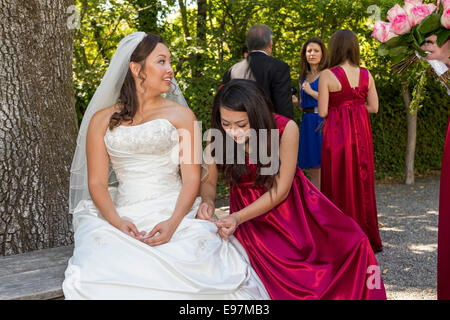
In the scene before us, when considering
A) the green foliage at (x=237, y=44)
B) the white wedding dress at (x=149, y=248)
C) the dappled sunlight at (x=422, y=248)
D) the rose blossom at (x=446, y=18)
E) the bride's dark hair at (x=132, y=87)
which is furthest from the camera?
the green foliage at (x=237, y=44)

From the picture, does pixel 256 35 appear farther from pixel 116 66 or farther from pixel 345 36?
pixel 116 66

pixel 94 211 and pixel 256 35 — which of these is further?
pixel 256 35

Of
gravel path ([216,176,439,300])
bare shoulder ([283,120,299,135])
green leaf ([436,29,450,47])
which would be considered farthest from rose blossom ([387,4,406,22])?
gravel path ([216,176,439,300])

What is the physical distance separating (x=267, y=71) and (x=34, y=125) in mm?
2394

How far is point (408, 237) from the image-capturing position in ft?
17.2

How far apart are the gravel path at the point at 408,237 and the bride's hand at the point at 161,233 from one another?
3.91 feet

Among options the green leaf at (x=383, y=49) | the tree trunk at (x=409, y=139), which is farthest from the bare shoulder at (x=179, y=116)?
the tree trunk at (x=409, y=139)

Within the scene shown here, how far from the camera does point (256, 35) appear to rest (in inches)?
184

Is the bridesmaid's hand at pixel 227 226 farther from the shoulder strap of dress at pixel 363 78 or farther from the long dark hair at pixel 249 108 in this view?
the shoulder strap of dress at pixel 363 78

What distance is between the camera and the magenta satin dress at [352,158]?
4.46 metres

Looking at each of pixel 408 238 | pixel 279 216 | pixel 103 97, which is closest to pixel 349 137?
pixel 408 238
